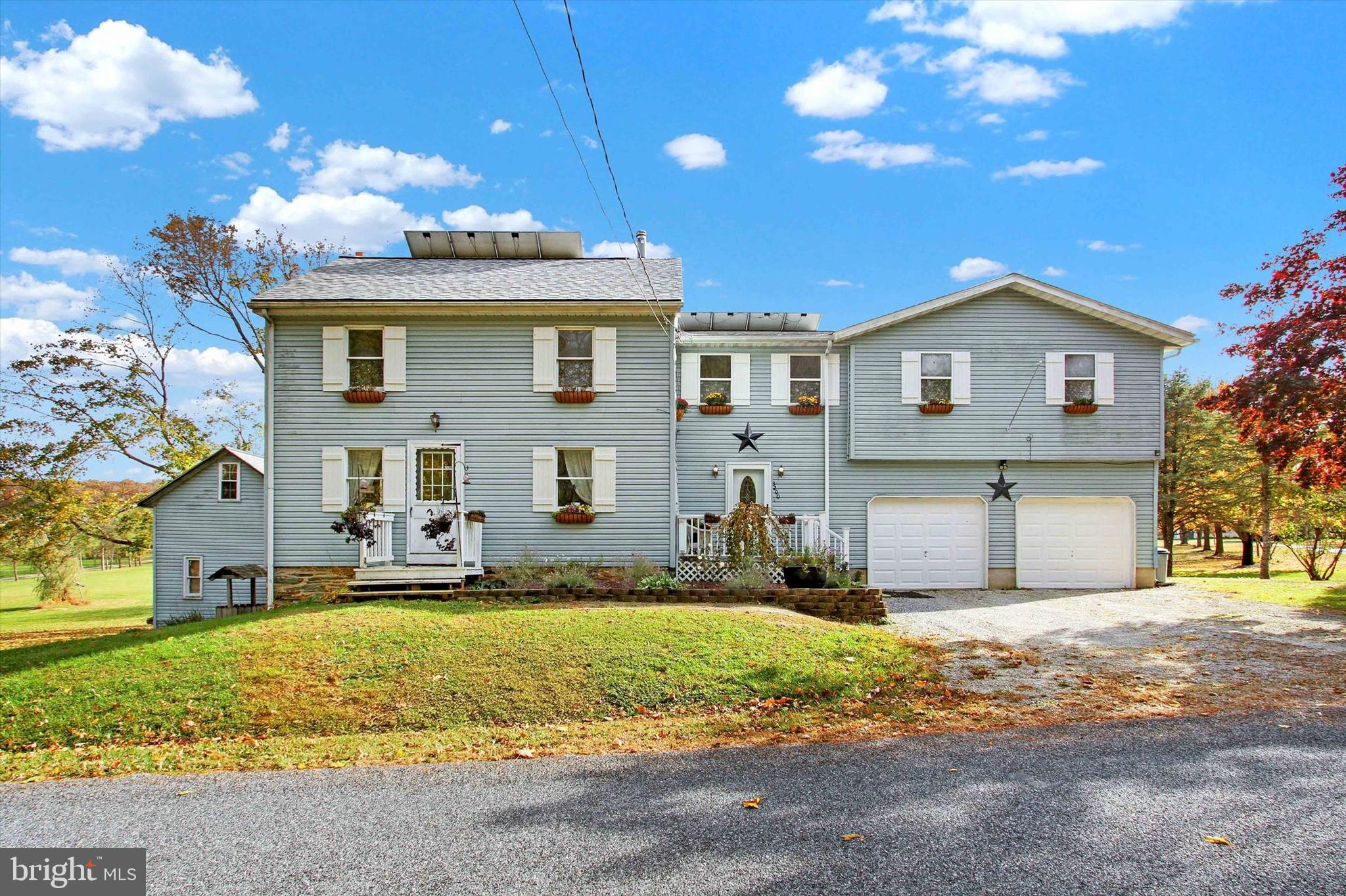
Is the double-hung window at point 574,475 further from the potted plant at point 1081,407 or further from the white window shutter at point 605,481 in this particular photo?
the potted plant at point 1081,407

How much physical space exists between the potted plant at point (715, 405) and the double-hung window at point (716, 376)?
52 millimetres

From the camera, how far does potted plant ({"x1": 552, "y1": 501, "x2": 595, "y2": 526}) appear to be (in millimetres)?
13039

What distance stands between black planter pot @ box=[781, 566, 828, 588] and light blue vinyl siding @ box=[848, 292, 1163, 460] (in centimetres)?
405

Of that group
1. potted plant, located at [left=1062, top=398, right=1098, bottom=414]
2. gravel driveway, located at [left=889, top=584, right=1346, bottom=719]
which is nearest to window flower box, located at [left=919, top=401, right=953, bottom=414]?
potted plant, located at [left=1062, top=398, right=1098, bottom=414]

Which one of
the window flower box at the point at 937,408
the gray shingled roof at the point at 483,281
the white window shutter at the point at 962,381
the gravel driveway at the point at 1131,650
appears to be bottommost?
the gravel driveway at the point at 1131,650

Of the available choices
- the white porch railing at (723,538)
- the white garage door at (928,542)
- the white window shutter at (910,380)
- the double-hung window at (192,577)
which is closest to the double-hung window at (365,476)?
the white porch railing at (723,538)

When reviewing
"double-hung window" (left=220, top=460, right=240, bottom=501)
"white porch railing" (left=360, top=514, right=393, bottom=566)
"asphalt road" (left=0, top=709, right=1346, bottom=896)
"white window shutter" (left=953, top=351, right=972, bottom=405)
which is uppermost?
"white window shutter" (left=953, top=351, right=972, bottom=405)

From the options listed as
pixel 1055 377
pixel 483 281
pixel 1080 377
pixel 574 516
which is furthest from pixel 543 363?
pixel 1080 377

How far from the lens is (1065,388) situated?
15336 mm

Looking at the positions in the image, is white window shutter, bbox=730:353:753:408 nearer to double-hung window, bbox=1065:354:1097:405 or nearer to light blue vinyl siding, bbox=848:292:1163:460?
light blue vinyl siding, bbox=848:292:1163:460

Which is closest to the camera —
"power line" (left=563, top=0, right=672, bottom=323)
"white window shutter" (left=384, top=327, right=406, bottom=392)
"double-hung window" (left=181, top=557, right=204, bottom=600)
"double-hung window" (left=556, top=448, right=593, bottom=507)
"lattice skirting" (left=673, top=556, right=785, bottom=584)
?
"power line" (left=563, top=0, right=672, bottom=323)

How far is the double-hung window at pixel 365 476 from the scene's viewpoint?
13203 millimetres

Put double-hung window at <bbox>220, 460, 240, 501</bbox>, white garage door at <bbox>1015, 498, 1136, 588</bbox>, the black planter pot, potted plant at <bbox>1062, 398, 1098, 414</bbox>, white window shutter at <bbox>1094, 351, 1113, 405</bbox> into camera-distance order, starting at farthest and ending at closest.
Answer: double-hung window at <bbox>220, 460, 240, 501</bbox> → white garage door at <bbox>1015, 498, 1136, 588</bbox> → white window shutter at <bbox>1094, 351, 1113, 405</bbox> → potted plant at <bbox>1062, 398, 1098, 414</bbox> → the black planter pot

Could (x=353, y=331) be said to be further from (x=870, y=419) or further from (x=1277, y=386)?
(x=1277, y=386)
